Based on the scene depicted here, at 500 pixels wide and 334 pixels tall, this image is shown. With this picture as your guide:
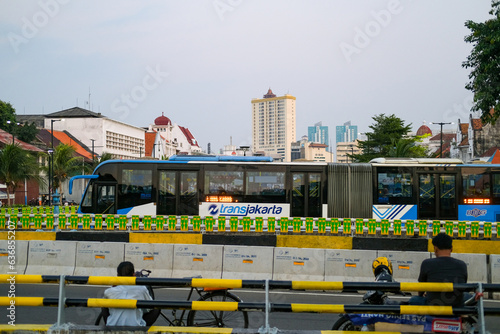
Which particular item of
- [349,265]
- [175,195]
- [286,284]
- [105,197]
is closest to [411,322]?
[286,284]

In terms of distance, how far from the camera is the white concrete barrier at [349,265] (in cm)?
1127

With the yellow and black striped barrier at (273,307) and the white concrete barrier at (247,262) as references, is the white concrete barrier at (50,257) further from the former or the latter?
the yellow and black striped barrier at (273,307)

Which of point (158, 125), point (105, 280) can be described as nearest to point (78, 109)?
point (158, 125)

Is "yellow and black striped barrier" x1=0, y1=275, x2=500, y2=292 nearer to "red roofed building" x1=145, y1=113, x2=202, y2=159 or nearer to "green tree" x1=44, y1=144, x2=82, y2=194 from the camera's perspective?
"green tree" x1=44, y1=144, x2=82, y2=194

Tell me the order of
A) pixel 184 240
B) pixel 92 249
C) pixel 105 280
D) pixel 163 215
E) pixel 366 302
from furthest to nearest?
1. pixel 163 215
2. pixel 184 240
3. pixel 92 249
4. pixel 366 302
5. pixel 105 280

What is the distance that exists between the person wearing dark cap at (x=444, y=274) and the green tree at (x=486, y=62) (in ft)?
50.1

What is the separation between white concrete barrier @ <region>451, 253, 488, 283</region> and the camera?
10828mm

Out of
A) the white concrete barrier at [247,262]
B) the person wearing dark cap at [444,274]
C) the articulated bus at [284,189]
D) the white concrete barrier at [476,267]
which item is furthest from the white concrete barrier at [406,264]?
the articulated bus at [284,189]

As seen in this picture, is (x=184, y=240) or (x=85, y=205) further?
(x=85, y=205)

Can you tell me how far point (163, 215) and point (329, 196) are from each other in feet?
24.5

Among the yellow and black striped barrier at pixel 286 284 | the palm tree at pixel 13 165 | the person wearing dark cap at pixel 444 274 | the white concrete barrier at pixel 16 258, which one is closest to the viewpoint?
the yellow and black striped barrier at pixel 286 284

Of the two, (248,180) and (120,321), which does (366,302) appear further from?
(248,180)

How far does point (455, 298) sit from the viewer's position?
5.11 m

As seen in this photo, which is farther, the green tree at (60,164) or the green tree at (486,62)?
the green tree at (60,164)
